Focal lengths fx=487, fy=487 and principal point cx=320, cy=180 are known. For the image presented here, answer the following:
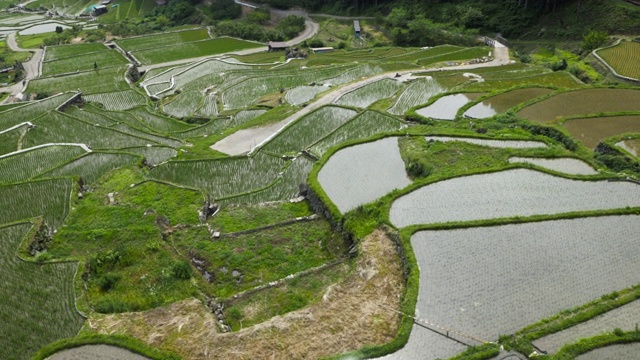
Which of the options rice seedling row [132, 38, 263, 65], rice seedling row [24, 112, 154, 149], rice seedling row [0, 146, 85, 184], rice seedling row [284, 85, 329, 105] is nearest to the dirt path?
rice seedling row [284, 85, 329, 105]

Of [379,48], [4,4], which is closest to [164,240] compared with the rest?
[379,48]

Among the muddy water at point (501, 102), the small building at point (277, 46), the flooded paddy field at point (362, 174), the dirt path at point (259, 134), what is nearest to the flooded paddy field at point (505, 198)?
the flooded paddy field at point (362, 174)

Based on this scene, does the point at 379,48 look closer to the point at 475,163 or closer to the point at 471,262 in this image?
the point at 475,163

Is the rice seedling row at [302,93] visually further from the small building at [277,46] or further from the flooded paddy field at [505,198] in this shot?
the small building at [277,46]

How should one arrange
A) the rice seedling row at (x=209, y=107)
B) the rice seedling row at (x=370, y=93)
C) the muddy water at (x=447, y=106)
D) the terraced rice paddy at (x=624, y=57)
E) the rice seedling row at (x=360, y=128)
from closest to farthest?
1. the rice seedling row at (x=360, y=128)
2. the muddy water at (x=447, y=106)
3. the rice seedling row at (x=370, y=93)
4. the terraced rice paddy at (x=624, y=57)
5. the rice seedling row at (x=209, y=107)

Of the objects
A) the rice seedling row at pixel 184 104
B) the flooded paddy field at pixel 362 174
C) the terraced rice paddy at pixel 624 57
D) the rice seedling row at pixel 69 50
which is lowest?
the rice seedling row at pixel 69 50

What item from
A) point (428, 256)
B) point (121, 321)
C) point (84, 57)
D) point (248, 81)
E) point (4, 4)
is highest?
point (428, 256)
